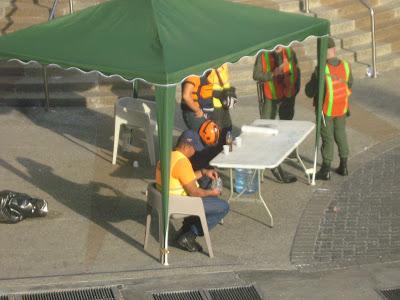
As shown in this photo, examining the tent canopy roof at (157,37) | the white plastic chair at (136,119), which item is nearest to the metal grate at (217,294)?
the tent canopy roof at (157,37)

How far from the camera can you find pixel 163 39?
1012 centimetres

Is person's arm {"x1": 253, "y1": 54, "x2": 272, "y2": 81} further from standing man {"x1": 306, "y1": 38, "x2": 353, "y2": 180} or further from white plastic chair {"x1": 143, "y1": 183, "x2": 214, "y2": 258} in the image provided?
white plastic chair {"x1": 143, "y1": 183, "x2": 214, "y2": 258}

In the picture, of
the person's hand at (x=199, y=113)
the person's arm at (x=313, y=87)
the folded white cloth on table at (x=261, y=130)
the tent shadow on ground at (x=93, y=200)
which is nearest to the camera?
the tent shadow on ground at (x=93, y=200)

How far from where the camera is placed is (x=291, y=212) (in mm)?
11328

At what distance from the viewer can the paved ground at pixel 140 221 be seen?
977cm

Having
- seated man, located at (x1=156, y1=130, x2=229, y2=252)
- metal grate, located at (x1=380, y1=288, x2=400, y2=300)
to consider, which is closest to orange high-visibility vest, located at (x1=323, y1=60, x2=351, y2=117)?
seated man, located at (x1=156, y1=130, x2=229, y2=252)

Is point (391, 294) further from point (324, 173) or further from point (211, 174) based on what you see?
point (324, 173)

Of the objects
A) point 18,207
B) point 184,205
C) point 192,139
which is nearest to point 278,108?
point 192,139

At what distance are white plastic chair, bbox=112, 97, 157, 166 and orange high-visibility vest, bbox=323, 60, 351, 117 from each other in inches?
85.5

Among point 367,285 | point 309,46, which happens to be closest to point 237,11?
point 367,285

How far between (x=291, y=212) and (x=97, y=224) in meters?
2.08

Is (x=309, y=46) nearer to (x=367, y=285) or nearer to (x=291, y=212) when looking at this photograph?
(x=291, y=212)

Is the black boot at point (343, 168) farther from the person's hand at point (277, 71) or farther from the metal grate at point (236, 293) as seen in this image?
the metal grate at point (236, 293)

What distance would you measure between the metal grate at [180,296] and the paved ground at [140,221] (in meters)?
0.16
